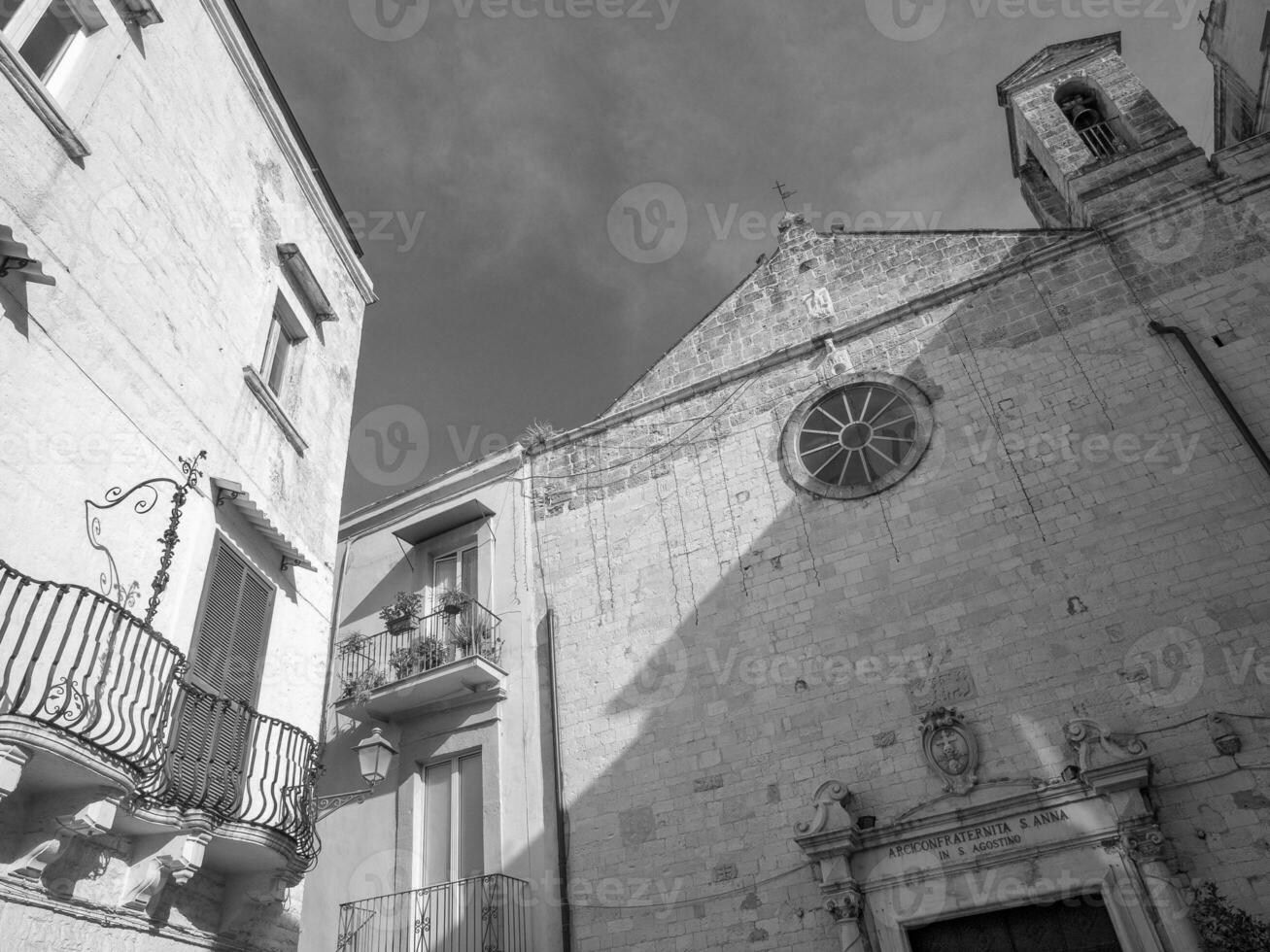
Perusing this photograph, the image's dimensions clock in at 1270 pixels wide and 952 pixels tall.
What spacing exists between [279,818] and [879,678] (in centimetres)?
596

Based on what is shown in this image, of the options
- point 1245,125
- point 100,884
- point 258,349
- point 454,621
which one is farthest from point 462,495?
point 1245,125

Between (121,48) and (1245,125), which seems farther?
(1245,125)

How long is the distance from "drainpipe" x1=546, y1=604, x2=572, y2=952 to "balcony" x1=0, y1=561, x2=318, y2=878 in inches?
159

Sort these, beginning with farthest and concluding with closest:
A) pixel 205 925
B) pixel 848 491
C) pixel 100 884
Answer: pixel 848 491, pixel 205 925, pixel 100 884

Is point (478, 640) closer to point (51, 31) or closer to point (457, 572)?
point (457, 572)

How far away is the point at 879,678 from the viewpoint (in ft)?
30.4

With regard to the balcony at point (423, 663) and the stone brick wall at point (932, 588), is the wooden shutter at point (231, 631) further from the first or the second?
the stone brick wall at point (932, 588)

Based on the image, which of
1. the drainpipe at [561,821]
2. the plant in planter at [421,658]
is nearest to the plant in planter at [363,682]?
the plant in planter at [421,658]

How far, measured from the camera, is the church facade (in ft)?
25.9

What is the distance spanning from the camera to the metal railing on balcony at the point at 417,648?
11.4 m

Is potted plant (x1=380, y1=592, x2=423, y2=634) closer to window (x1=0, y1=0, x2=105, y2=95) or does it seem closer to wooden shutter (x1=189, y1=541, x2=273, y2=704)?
wooden shutter (x1=189, y1=541, x2=273, y2=704)

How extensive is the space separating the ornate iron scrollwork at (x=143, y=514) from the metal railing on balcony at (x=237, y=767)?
0.67 metres

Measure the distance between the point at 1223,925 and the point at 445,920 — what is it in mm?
7279

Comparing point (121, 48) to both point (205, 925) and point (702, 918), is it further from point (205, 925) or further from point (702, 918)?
point (702, 918)
